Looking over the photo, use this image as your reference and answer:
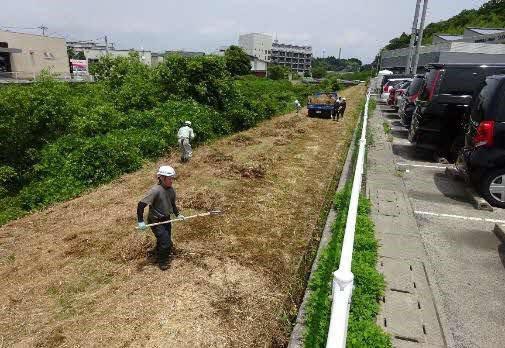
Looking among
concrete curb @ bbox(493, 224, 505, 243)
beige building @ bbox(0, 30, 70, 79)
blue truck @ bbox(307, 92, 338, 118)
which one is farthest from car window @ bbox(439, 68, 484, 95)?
beige building @ bbox(0, 30, 70, 79)

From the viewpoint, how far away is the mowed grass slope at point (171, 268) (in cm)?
390

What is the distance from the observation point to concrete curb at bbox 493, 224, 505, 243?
16.2 ft

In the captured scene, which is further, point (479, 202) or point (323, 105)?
point (323, 105)

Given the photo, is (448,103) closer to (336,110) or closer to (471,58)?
(336,110)

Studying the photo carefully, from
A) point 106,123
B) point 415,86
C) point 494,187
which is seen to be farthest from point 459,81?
point 106,123

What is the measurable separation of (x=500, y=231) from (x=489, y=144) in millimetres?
1627

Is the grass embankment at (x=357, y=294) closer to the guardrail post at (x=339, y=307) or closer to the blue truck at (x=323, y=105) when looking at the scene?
the guardrail post at (x=339, y=307)

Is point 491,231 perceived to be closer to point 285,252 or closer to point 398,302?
point 398,302

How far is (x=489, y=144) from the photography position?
5.88m

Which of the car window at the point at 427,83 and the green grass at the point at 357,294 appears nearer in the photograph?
the green grass at the point at 357,294

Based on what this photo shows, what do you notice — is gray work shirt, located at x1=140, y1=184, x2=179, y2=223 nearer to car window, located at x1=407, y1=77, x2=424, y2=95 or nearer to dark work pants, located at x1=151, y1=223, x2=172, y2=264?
dark work pants, located at x1=151, y1=223, x2=172, y2=264

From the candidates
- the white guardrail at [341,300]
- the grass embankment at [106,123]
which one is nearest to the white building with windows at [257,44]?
the grass embankment at [106,123]

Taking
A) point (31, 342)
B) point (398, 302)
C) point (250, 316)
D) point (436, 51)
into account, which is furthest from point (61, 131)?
point (436, 51)

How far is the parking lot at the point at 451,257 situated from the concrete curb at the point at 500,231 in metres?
0.07
